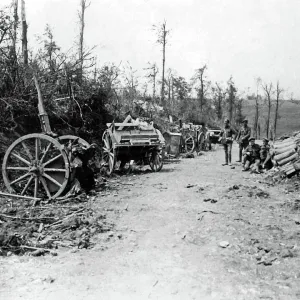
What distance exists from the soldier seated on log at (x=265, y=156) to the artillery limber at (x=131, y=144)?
12.2ft

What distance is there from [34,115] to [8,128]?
5.22 ft

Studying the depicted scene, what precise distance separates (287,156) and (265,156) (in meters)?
1.61

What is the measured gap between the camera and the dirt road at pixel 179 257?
4.17m

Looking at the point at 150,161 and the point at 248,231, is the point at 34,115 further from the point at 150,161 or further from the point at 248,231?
the point at 248,231

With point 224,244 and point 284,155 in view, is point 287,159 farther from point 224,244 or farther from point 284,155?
point 224,244

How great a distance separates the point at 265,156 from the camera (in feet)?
45.5

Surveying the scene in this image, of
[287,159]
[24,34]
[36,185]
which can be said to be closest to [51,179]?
[36,185]

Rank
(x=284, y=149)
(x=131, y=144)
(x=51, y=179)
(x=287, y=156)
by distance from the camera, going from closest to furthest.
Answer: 1. (x=51, y=179)
2. (x=287, y=156)
3. (x=131, y=144)
4. (x=284, y=149)

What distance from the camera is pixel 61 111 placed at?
14.8m

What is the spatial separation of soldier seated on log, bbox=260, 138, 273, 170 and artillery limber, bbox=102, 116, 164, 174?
146 inches

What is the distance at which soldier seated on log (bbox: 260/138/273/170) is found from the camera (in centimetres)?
1359

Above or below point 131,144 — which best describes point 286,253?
below

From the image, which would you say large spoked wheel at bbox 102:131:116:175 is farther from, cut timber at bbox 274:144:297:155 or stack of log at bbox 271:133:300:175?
cut timber at bbox 274:144:297:155

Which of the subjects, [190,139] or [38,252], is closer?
[38,252]
